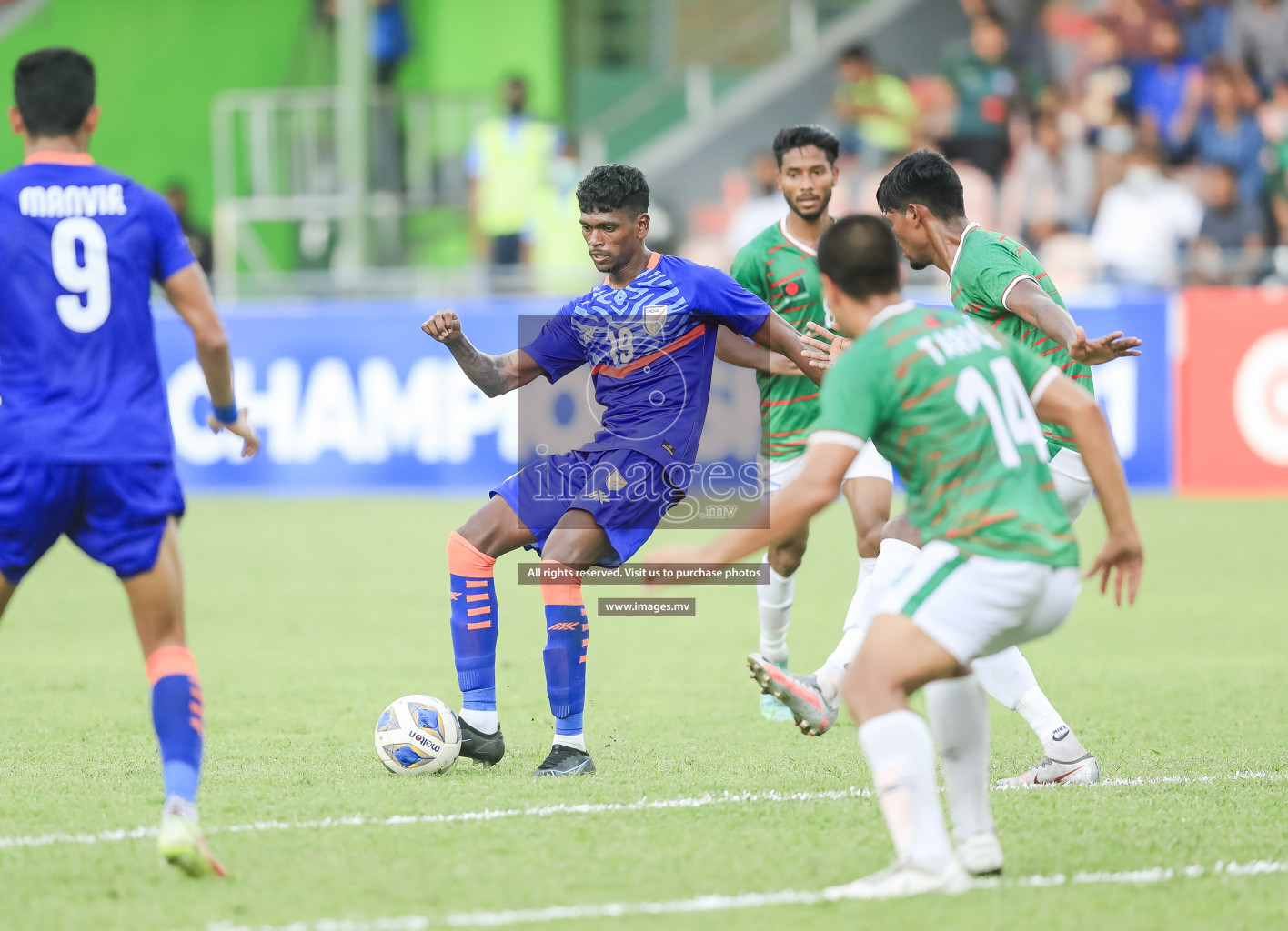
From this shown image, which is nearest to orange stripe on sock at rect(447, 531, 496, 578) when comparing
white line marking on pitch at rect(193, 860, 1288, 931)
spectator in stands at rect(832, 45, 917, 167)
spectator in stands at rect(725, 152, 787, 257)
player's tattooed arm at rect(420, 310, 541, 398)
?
player's tattooed arm at rect(420, 310, 541, 398)

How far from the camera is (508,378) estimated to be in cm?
657

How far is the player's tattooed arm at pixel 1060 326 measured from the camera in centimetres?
561

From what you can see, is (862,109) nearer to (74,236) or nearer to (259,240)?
(259,240)

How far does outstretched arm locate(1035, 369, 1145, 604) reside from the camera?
450 centimetres

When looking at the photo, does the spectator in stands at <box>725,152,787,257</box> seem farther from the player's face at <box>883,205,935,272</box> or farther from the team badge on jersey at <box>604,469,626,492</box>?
the team badge on jersey at <box>604,469,626,492</box>

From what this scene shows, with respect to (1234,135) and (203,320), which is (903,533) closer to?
(203,320)

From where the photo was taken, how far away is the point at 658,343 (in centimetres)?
640

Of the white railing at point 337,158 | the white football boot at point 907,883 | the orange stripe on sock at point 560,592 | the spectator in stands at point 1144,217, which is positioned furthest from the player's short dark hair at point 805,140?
the white railing at point 337,158

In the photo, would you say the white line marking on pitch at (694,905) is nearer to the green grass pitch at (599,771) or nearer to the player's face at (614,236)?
the green grass pitch at (599,771)

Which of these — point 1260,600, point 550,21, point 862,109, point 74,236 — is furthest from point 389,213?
point 74,236

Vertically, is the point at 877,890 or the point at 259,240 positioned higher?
the point at 259,240

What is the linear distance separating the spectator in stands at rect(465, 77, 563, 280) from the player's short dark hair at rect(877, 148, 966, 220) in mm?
11736

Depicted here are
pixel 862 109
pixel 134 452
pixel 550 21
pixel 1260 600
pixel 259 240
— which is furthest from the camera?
pixel 550 21

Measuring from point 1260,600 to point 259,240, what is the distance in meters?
14.4
